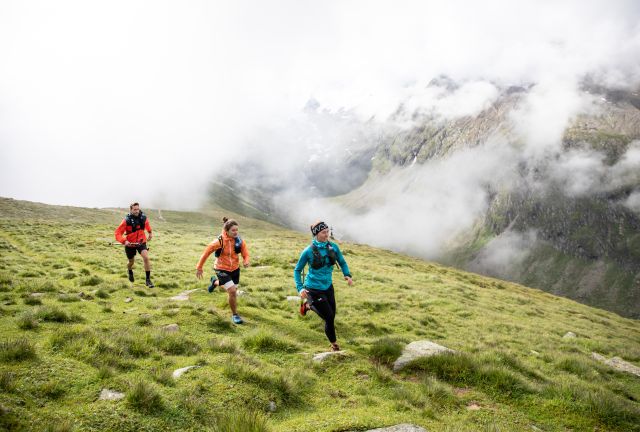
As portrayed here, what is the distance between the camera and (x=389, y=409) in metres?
7.73

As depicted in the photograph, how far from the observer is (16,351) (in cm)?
739

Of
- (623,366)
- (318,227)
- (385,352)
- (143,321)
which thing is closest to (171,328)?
(143,321)

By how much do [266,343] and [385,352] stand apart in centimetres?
357

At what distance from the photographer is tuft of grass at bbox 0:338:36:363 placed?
7.25 metres

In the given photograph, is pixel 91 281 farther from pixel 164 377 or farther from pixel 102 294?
pixel 164 377

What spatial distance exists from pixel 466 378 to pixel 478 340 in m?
7.54

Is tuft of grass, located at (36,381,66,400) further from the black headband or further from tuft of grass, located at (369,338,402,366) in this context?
tuft of grass, located at (369,338,402,366)

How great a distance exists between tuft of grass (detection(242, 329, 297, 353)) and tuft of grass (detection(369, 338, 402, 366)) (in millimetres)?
2427

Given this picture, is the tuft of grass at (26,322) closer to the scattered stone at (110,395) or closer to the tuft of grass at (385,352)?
the scattered stone at (110,395)

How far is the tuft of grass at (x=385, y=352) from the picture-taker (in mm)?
11109

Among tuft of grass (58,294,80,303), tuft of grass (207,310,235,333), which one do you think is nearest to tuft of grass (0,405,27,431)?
tuft of grass (207,310,235,333)

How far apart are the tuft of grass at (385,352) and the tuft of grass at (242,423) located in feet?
18.4

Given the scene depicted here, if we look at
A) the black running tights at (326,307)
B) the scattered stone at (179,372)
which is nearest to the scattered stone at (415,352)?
the black running tights at (326,307)

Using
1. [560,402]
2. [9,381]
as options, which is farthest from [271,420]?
[560,402]
